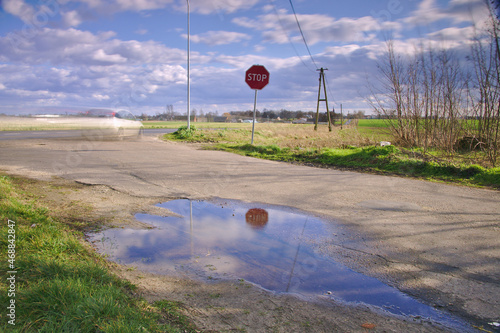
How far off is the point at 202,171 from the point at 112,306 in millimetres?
7282

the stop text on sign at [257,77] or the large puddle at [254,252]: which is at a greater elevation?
the stop text on sign at [257,77]

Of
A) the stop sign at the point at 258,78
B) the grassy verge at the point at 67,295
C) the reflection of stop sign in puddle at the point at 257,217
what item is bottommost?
the reflection of stop sign in puddle at the point at 257,217

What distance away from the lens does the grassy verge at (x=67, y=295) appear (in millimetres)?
2541

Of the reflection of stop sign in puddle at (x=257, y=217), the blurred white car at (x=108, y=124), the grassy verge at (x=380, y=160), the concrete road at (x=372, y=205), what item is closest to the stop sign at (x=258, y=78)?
the grassy verge at (x=380, y=160)

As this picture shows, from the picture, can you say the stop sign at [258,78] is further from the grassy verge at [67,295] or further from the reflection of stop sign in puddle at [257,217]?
the grassy verge at [67,295]

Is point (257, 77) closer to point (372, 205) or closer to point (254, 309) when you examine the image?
point (372, 205)

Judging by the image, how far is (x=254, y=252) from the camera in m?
4.39

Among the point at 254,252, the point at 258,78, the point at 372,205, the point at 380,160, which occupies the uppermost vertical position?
the point at 258,78

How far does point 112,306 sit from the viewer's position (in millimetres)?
2684

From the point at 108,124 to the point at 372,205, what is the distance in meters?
18.1

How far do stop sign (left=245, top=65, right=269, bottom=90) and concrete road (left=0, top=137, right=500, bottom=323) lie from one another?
5.03 metres

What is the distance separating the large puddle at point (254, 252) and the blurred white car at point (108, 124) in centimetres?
1575

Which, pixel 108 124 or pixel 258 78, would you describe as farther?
pixel 108 124

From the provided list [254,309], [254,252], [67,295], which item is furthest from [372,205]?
[67,295]
